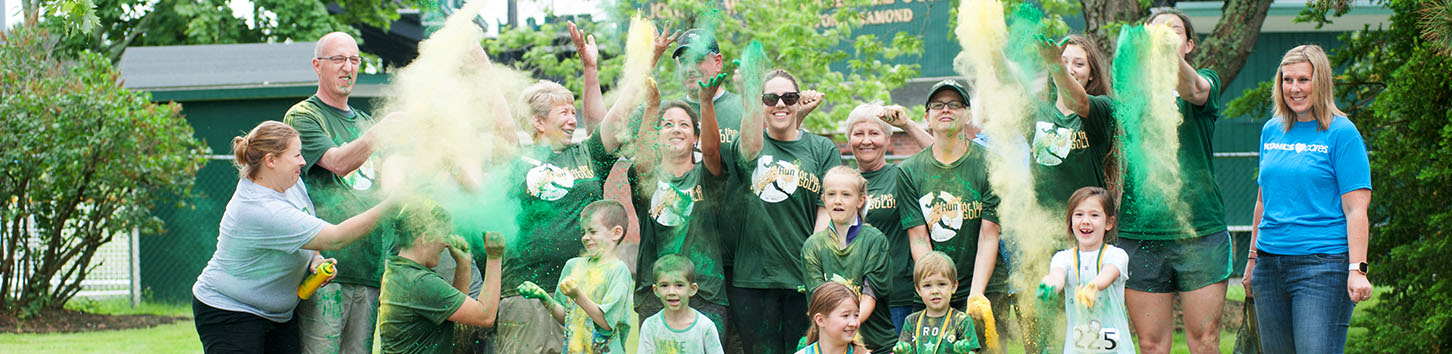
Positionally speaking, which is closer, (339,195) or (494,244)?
(494,244)

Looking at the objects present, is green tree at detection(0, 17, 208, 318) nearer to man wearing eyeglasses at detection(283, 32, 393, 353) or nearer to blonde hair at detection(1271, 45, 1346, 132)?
man wearing eyeglasses at detection(283, 32, 393, 353)

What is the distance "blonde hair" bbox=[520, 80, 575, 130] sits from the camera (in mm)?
4664

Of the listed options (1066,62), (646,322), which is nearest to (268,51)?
(646,322)

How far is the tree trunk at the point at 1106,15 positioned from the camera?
7684 mm

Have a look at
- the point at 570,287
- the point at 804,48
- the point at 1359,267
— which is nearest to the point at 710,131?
the point at 570,287

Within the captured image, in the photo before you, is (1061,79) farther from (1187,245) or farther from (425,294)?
(425,294)

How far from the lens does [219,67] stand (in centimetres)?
1183

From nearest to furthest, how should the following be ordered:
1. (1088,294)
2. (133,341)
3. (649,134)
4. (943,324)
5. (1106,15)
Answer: (1088,294), (943,324), (649,134), (1106,15), (133,341)

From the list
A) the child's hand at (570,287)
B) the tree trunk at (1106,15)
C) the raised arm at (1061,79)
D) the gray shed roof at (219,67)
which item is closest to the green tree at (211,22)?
the gray shed roof at (219,67)

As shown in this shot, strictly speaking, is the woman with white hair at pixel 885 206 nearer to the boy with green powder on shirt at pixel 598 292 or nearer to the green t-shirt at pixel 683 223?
the green t-shirt at pixel 683 223

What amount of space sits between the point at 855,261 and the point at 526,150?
1.39 m

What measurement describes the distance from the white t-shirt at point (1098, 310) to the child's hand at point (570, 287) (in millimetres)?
1761

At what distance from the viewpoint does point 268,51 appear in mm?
11883

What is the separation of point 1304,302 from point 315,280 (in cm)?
362
